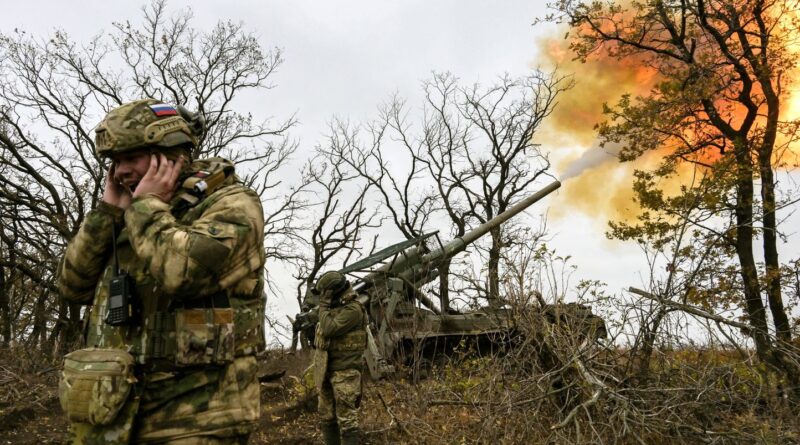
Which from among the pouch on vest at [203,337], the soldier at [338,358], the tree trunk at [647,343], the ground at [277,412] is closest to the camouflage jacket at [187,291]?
the pouch on vest at [203,337]

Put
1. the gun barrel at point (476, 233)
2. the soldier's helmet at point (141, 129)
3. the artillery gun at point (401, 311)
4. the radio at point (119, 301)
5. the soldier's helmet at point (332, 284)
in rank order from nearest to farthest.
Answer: the radio at point (119, 301) → the soldier's helmet at point (141, 129) → the soldier's helmet at point (332, 284) → the artillery gun at point (401, 311) → the gun barrel at point (476, 233)

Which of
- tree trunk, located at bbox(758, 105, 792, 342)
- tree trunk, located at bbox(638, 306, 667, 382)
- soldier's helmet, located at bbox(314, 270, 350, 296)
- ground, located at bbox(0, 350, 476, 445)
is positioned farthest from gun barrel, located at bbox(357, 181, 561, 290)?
tree trunk, located at bbox(638, 306, 667, 382)

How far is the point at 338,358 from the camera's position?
703cm

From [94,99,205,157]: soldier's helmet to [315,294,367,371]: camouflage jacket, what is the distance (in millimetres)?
4810

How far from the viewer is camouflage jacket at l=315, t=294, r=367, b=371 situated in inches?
277

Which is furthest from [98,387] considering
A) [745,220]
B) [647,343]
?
[745,220]

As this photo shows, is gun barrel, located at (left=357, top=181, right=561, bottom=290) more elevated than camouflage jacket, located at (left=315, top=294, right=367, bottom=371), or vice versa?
gun barrel, located at (left=357, top=181, right=561, bottom=290)

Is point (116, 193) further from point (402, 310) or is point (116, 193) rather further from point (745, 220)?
point (745, 220)

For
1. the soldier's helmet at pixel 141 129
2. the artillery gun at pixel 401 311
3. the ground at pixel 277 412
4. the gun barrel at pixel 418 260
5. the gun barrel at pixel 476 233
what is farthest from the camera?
the gun barrel at pixel 476 233

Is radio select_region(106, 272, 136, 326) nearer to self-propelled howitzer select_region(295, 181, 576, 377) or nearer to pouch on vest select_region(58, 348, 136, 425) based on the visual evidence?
pouch on vest select_region(58, 348, 136, 425)

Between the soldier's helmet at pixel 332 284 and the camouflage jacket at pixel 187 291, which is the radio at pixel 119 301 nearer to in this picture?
the camouflage jacket at pixel 187 291

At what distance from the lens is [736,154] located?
12844mm

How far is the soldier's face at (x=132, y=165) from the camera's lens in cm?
237

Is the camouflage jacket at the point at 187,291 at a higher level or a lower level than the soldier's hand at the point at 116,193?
lower
